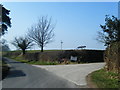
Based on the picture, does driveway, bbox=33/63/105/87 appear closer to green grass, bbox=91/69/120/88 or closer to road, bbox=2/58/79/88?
road, bbox=2/58/79/88

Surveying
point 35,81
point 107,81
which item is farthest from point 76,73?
point 107,81

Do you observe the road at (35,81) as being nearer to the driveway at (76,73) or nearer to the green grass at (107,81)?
the driveway at (76,73)

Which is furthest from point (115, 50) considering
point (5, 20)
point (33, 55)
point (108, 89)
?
point (33, 55)

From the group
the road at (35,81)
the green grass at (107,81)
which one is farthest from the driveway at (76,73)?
the green grass at (107,81)

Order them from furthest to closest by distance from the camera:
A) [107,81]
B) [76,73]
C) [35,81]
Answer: [76,73]
[35,81]
[107,81]

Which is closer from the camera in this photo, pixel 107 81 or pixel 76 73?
pixel 107 81

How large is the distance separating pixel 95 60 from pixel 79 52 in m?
3.48

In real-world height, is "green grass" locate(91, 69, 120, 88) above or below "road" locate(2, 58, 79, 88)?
above

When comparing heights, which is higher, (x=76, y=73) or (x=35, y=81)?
(x=35, y=81)

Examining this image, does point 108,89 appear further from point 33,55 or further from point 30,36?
point 30,36

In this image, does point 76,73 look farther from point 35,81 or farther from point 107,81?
point 107,81

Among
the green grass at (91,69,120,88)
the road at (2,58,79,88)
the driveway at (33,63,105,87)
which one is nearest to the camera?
the green grass at (91,69,120,88)

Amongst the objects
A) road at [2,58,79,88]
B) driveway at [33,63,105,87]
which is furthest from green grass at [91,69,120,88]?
road at [2,58,79,88]

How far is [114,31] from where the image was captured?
100 ft
